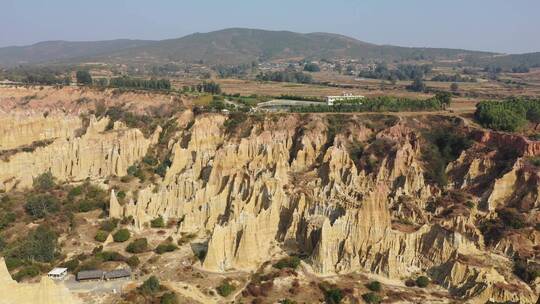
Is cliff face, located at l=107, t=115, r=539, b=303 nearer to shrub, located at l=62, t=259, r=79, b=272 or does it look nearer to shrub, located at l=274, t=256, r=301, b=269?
shrub, located at l=274, t=256, r=301, b=269

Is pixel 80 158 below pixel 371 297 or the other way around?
the other way around

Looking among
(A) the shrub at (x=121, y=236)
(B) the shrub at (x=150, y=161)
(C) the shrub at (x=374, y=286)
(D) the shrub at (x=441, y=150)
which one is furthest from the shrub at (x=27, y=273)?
(D) the shrub at (x=441, y=150)

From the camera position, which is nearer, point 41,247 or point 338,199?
point 41,247

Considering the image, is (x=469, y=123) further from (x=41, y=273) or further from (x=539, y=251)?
(x=41, y=273)

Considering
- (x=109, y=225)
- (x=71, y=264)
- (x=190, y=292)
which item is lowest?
(x=190, y=292)

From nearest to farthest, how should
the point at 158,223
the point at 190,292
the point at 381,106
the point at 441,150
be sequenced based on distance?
1. the point at 190,292
2. the point at 158,223
3. the point at 441,150
4. the point at 381,106

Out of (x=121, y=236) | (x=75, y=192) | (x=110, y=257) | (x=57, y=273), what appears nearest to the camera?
(x=57, y=273)

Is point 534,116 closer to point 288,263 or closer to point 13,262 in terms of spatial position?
point 288,263

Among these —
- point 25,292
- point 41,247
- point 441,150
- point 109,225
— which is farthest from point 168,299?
point 441,150
